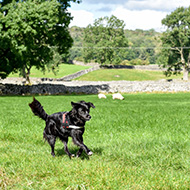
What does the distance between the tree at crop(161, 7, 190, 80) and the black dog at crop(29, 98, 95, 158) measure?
189 ft

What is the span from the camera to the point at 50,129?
607 centimetres

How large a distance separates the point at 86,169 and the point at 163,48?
61.8 m

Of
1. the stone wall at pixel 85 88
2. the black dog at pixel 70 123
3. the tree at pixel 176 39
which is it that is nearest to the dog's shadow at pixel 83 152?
the black dog at pixel 70 123

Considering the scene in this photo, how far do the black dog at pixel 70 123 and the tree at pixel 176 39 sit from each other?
5766cm

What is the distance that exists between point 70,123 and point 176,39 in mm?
62105

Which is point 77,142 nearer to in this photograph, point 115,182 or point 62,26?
point 115,182

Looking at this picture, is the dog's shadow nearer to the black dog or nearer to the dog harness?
the black dog

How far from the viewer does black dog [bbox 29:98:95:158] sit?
5305mm

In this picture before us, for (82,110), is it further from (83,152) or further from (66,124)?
(83,152)

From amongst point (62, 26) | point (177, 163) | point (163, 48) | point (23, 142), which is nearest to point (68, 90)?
point (62, 26)

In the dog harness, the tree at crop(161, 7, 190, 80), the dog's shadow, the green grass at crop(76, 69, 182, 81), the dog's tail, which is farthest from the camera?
the green grass at crop(76, 69, 182, 81)

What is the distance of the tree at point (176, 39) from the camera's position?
2347 inches

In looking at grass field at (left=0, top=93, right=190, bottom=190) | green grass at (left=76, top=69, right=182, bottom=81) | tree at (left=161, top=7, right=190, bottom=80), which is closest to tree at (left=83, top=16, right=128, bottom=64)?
green grass at (left=76, top=69, right=182, bottom=81)

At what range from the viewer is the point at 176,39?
→ 61.9 meters
